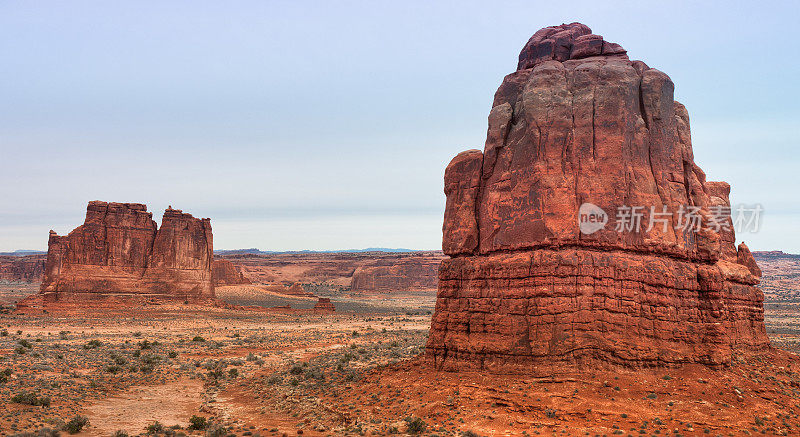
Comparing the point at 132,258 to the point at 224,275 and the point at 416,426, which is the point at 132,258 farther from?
the point at 416,426

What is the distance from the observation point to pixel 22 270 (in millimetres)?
158375

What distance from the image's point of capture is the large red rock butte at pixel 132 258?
214 feet

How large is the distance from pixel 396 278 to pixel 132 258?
81896 millimetres

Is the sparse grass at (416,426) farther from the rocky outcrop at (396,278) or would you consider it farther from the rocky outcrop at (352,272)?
the rocky outcrop at (396,278)

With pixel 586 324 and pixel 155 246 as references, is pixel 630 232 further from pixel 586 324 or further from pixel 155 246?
pixel 155 246

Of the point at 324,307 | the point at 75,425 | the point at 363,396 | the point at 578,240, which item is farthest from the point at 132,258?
the point at 578,240

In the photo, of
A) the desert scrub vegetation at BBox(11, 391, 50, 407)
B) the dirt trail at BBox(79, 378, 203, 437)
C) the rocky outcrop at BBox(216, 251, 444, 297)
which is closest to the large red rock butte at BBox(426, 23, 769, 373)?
the dirt trail at BBox(79, 378, 203, 437)

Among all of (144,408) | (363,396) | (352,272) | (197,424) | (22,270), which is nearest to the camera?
(197,424)

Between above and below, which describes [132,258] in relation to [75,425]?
above

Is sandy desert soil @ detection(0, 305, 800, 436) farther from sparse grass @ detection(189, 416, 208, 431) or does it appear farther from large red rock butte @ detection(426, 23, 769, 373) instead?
large red rock butte @ detection(426, 23, 769, 373)

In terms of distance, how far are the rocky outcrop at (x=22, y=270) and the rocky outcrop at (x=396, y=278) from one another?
81.5m

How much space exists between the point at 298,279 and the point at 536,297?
154093mm

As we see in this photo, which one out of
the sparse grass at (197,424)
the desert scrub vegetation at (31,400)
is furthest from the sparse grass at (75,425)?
the sparse grass at (197,424)

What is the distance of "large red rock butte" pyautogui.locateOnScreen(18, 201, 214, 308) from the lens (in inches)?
2571
